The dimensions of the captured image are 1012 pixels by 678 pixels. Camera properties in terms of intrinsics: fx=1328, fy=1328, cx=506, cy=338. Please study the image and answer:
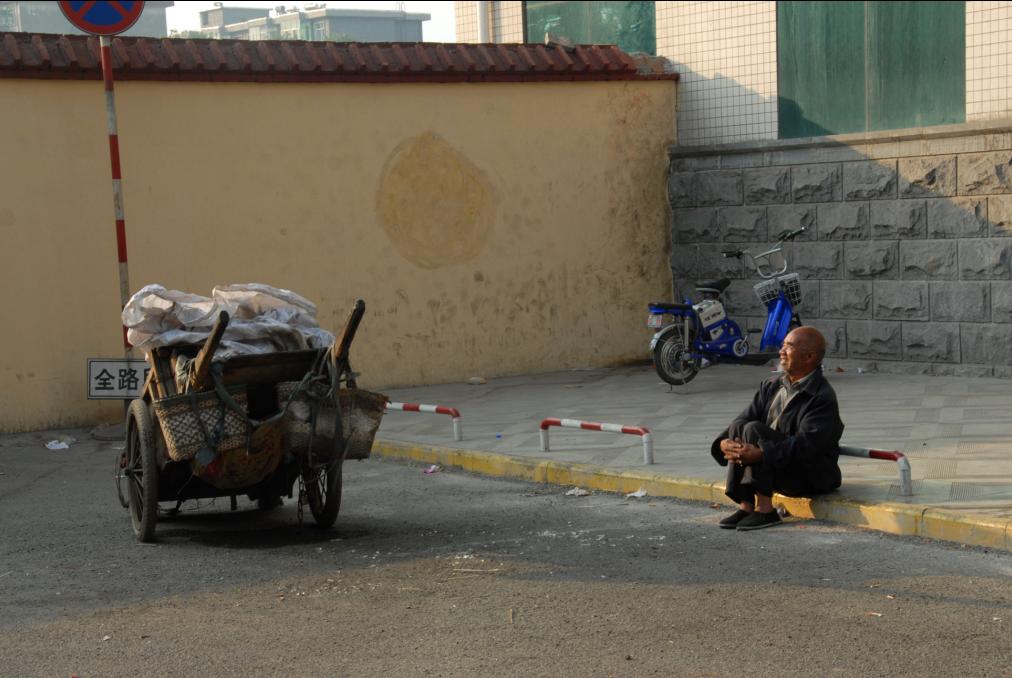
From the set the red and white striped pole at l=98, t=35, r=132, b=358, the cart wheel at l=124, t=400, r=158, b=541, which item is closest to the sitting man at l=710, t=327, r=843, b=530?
the cart wheel at l=124, t=400, r=158, b=541

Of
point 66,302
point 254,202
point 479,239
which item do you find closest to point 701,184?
point 479,239

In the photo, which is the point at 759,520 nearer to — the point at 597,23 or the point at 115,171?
the point at 115,171

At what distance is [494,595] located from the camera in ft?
21.4

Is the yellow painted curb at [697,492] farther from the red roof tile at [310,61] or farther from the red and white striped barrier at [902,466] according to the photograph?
the red roof tile at [310,61]

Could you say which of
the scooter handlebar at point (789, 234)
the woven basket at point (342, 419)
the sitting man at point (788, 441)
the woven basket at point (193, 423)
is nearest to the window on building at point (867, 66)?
the scooter handlebar at point (789, 234)

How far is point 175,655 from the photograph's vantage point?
572 cm

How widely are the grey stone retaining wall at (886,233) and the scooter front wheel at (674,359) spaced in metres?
1.86

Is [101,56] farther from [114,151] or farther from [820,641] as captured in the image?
[820,641]

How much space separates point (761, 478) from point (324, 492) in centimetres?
269

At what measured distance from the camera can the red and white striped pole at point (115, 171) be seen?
12.1 m

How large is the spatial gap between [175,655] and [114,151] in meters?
7.48

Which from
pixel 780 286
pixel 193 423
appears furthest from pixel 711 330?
pixel 193 423

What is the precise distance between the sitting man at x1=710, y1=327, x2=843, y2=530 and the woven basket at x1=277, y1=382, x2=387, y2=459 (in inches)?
82.2

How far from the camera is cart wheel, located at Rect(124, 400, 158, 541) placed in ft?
25.3
